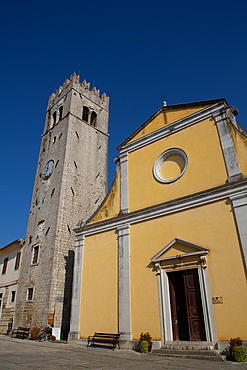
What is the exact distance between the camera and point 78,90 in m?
24.4

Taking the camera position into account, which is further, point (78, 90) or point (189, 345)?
point (78, 90)

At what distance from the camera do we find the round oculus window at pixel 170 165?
11.9 metres

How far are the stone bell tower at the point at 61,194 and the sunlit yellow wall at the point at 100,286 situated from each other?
161 inches

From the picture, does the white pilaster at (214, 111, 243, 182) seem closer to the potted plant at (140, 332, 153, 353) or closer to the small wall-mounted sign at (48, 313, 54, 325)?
the potted plant at (140, 332, 153, 353)

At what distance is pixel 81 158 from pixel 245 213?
14.9m

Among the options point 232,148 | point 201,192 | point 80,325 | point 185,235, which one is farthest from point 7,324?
point 232,148

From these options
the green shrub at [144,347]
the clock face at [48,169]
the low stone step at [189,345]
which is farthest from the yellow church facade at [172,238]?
the clock face at [48,169]

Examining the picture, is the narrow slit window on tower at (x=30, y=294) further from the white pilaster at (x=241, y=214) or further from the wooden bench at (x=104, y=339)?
the white pilaster at (x=241, y=214)

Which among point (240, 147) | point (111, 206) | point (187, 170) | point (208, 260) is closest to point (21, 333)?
point (111, 206)

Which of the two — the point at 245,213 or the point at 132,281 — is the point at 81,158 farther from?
the point at 245,213

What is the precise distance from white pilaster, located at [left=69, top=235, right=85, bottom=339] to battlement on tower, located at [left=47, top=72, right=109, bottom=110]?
50.8ft

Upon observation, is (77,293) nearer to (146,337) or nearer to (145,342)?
(146,337)

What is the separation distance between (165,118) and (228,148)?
4.03 meters

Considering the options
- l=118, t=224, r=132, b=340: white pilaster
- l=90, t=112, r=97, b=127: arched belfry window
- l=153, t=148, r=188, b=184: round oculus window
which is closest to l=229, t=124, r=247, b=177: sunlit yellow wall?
l=153, t=148, r=188, b=184: round oculus window
